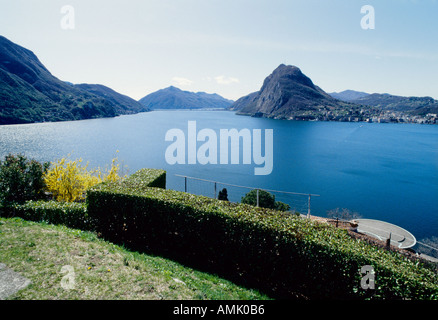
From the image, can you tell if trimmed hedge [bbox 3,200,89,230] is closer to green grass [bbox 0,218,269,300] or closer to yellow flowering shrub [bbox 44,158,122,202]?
green grass [bbox 0,218,269,300]

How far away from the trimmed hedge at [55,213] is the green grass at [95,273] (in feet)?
6.67

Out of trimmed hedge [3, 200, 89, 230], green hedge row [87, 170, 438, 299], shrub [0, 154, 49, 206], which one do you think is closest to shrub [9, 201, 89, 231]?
trimmed hedge [3, 200, 89, 230]

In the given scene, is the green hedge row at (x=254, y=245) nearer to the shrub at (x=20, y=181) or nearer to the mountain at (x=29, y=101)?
the shrub at (x=20, y=181)

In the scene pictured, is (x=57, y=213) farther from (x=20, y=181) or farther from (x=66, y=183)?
(x=66, y=183)

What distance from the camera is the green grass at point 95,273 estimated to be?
562cm

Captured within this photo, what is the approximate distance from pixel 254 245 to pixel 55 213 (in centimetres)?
931

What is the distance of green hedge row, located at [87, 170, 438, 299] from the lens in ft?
19.4

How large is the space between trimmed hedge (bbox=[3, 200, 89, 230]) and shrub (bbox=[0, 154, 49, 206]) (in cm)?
92

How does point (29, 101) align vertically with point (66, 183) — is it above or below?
above

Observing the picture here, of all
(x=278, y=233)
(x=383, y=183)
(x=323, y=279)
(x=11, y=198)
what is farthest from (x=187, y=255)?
(x=383, y=183)

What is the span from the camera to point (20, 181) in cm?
1289

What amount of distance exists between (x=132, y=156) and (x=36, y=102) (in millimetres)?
140409

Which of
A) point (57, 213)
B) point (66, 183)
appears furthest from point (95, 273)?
point (66, 183)
